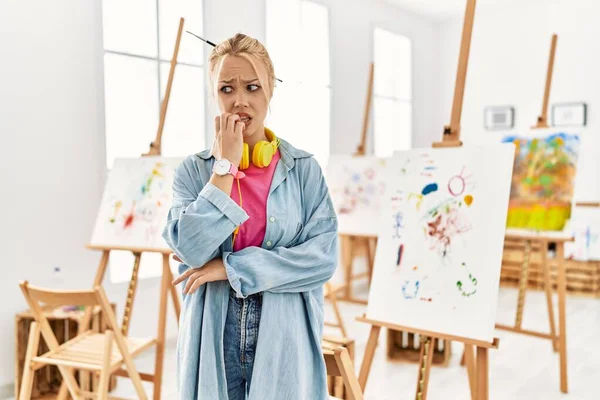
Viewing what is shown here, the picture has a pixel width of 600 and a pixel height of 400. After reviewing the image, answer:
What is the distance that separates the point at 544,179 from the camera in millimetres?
3633

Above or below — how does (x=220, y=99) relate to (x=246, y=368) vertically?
above

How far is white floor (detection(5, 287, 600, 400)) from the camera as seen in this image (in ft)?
10.1

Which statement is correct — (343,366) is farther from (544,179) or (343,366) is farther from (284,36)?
(284,36)

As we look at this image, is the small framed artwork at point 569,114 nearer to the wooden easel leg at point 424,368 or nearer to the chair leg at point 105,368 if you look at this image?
the wooden easel leg at point 424,368

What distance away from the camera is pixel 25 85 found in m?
3.05

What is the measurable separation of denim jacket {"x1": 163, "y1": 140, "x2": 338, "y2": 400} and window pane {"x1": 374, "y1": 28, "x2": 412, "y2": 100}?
4552 millimetres

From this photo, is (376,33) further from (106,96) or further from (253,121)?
(253,121)

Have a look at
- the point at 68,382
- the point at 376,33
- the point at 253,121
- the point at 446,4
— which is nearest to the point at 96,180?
the point at 68,382

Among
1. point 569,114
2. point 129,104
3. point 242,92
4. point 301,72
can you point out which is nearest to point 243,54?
point 242,92

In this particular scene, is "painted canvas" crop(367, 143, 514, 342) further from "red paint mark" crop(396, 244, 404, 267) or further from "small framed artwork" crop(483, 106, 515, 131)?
"small framed artwork" crop(483, 106, 515, 131)

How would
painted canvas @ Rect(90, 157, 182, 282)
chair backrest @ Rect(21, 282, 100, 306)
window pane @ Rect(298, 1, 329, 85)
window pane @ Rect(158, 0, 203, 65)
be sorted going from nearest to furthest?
chair backrest @ Rect(21, 282, 100, 306) → painted canvas @ Rect(90, 157, 182, 282) → window pane @ Rect(158, 0, 203, 65) → window pane @ Rect(298, 1, 329, 85)

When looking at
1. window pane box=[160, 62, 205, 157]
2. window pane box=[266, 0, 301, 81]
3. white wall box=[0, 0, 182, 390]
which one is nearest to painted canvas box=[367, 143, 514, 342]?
white wall box=[0, 0, 182, 390]

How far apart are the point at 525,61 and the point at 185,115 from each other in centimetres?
376

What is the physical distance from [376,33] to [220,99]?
461 centimetres
